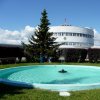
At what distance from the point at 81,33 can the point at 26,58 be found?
29.4 m

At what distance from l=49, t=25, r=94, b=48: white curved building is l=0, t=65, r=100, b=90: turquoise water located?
34718 mm

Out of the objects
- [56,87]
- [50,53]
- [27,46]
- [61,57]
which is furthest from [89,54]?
[56,87]

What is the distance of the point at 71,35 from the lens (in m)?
62.6

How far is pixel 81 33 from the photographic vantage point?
210 feet

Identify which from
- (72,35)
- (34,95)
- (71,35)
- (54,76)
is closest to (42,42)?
(54,76)

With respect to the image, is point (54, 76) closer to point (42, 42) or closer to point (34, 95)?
point (34, 95)

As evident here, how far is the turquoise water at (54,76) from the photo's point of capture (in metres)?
11.5

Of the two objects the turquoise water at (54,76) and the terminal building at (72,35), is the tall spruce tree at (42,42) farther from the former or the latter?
the terminal building at (72,35)

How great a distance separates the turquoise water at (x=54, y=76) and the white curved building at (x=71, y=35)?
34.7 m

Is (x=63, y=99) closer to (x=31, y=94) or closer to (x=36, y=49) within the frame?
(x=31, y=94)

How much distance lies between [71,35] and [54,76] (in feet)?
146

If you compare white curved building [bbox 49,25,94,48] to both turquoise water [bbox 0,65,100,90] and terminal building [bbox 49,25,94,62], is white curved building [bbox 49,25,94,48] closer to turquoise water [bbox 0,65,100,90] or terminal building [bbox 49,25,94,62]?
terminal building [bbox 49,25,94,62]

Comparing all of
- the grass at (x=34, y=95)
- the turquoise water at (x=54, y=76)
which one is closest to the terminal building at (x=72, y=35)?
the turquoise water at (x=54, y=76)

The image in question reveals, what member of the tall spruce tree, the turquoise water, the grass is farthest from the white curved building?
the grass
